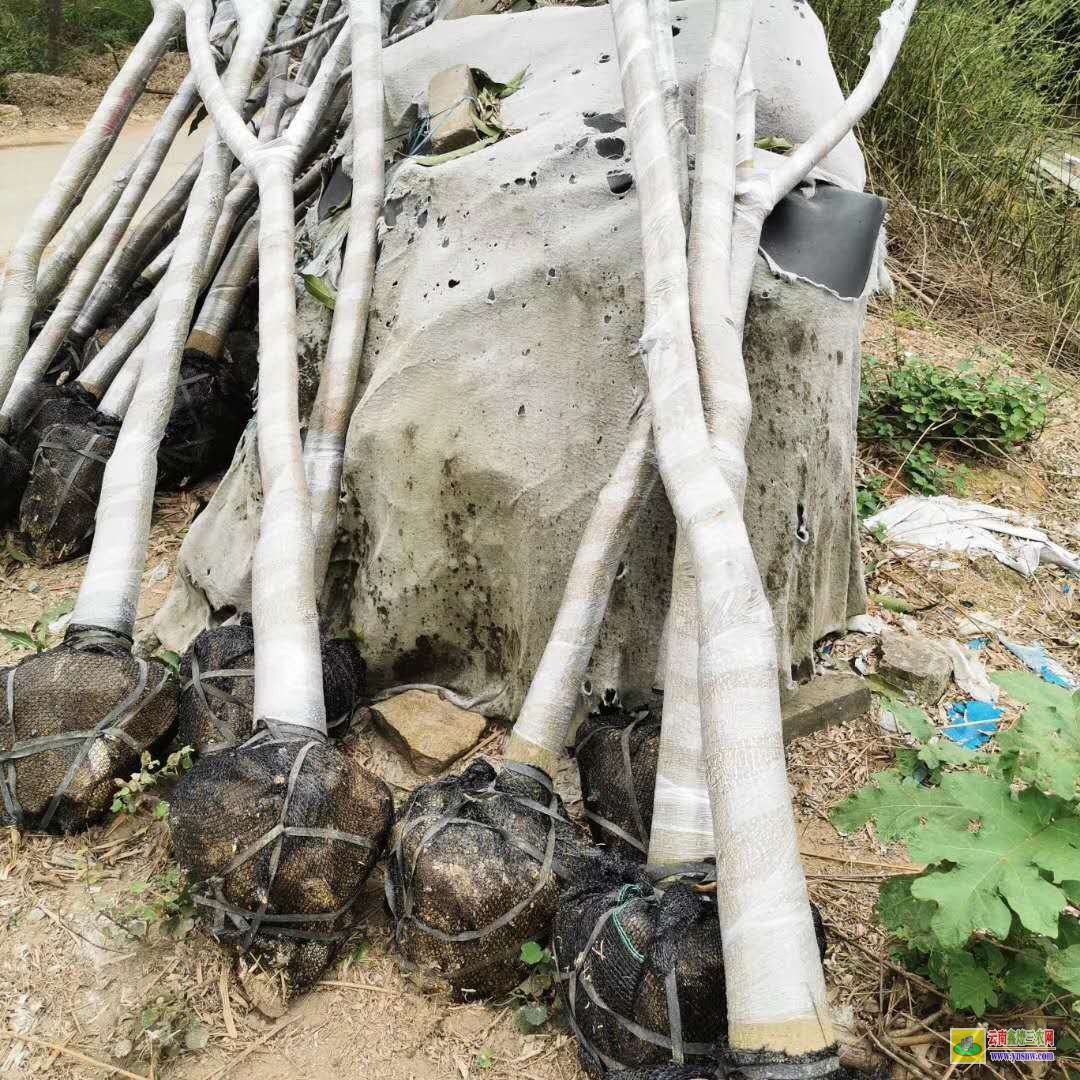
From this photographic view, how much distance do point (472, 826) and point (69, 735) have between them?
103 cm

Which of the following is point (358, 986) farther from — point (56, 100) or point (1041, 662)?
point (56, 100)

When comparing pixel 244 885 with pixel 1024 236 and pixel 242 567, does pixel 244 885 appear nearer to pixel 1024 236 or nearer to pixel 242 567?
pixel 242 567

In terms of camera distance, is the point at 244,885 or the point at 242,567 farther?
the point at 242,567

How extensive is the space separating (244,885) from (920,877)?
4.09 feet

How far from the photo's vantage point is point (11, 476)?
3.60 meters

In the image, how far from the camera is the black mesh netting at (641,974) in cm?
156

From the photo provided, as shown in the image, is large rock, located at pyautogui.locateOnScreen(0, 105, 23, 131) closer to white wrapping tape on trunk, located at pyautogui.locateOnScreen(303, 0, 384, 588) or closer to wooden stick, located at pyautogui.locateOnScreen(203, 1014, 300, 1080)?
white wrapping tape on trunk, located at pyautogui.locateOnScreen(303, 0, 384, 588)

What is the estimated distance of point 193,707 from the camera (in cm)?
233

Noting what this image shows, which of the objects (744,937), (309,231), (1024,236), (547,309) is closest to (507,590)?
(547,309)

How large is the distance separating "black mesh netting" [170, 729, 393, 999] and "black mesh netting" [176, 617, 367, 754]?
1.04 ft

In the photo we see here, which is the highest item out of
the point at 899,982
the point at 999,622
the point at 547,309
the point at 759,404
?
the point at 547,309

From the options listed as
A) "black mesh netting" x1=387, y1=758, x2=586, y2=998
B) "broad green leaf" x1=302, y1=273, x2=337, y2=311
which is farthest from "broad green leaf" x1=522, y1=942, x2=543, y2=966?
"broad green leaf" x1=302, y1=273, x2=337, y2=311

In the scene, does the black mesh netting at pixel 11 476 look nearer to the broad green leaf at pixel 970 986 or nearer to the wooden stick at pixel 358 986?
the wooden stick at pixel 358 986

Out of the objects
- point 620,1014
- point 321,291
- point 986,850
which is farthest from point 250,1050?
point 321,291
